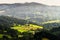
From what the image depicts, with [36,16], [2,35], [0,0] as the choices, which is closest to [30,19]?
[36,16]

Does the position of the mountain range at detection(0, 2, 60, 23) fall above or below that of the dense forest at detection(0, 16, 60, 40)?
above

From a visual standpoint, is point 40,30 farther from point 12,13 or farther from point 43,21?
point 12,13

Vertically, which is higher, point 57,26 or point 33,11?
point 33,11

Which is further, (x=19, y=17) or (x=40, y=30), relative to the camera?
Answer: (x=19, y=17)

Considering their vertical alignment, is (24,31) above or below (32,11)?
below

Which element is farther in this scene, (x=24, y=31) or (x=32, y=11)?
(x=32, y=11)

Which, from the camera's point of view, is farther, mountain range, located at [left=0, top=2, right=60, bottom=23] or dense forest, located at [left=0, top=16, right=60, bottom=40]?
mountain range, located at [left=0, top=2, right=60, bottom=23]

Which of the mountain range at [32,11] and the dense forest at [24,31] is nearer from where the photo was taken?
the dense forest at [24,31]

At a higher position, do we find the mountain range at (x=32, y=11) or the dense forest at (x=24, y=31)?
the mountain range at (x=32, y=11)
